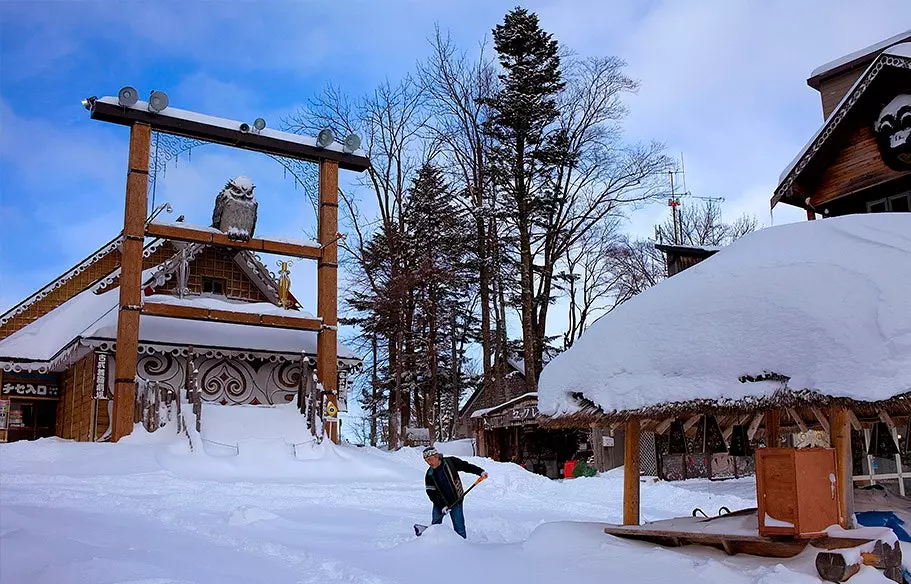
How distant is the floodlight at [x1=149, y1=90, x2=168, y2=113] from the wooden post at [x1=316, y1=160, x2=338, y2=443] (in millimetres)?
4631

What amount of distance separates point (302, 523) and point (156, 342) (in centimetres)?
1050

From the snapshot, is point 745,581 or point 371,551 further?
point 371,551

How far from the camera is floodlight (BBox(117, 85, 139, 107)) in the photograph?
1997 cm

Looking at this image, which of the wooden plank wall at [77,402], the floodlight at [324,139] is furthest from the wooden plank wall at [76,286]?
the floodlight at [324,139]

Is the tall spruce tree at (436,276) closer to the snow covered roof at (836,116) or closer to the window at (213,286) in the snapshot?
the window at (213,286)

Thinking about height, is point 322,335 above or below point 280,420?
above

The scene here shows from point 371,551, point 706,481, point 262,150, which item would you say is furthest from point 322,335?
point 371,551

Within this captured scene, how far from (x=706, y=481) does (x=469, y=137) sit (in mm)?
17507

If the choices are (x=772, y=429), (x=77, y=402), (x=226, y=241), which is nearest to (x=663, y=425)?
(x=772, y=429)

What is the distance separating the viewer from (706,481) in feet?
70.4

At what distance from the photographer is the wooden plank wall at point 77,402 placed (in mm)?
21562

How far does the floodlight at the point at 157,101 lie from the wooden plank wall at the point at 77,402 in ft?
21.3

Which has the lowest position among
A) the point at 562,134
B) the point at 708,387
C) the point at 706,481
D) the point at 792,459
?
the point at 706,481

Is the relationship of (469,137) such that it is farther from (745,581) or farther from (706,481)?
(745,581)
